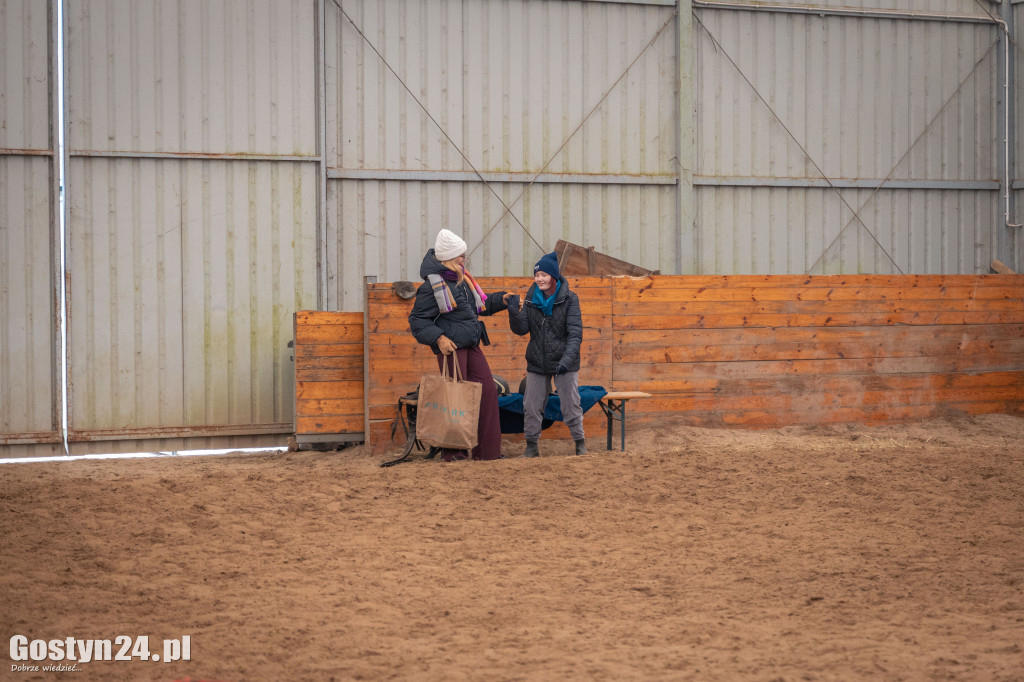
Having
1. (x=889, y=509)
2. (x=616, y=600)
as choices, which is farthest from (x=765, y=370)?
(x=616, y=600)

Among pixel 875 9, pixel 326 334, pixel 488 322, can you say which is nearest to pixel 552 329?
pixel 488 322

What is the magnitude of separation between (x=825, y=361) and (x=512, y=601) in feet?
19.6

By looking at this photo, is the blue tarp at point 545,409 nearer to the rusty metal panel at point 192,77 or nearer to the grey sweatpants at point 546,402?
the grey sweatpants at point 546,402

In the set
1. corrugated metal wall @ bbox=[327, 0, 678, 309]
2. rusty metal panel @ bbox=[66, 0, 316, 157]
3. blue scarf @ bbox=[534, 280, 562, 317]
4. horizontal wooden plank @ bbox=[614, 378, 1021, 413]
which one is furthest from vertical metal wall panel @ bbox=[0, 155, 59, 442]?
horizontal wooden plank @ bbox=[614, 378, 1021, 413]

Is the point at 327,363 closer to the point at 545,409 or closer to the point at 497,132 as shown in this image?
the point at 545,409

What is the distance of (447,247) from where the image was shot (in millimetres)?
7254

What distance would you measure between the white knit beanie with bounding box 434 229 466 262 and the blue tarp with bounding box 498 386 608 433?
1.36 m

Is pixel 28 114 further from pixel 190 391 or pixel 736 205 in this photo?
pixel 736 205

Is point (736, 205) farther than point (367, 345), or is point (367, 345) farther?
point (736, 205)

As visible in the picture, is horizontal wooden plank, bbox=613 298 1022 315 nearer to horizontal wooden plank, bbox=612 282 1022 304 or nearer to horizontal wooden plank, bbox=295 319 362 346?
horizontal wooden plank, bbox=612 282 1022 304

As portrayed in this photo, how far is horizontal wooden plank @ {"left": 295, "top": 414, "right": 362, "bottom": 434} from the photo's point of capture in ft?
28.2

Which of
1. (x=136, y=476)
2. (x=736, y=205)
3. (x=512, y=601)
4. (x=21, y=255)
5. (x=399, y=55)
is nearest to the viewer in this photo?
(x=512, y=601)

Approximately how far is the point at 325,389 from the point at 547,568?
14.4 feet

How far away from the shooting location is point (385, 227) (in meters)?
9.95
